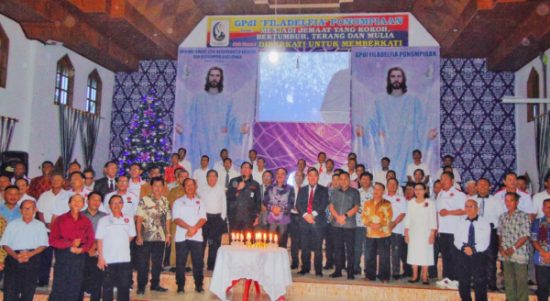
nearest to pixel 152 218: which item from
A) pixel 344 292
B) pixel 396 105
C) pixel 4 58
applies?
pixel 344 292

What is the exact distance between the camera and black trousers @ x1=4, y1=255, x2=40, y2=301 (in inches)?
234

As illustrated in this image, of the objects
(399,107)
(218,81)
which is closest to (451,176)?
(399,107)

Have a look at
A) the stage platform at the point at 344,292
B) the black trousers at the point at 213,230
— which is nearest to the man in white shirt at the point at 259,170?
the black trousers at the point at 213,230

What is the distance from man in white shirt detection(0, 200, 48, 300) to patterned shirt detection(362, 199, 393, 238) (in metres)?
4.36

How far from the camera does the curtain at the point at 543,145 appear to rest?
34.1 ft

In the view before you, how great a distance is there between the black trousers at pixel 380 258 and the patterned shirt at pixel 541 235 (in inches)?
78.6

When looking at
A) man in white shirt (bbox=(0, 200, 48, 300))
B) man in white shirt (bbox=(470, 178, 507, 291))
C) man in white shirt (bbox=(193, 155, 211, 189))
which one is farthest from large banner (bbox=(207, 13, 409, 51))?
Result: man in white shirt (bbox=(0, 200, 48, 300))

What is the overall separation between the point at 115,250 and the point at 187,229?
1.37 meters

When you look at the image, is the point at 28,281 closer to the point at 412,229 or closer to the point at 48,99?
the point at 412,229

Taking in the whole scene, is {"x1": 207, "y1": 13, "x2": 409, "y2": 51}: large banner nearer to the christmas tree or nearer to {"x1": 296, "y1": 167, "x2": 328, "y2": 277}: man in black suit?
the christmas tree

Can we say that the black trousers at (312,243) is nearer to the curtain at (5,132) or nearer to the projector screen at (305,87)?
the projector screen at (305,87)

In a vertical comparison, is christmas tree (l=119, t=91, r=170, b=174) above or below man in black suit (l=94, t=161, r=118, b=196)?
above

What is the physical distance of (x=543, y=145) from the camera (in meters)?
10.5

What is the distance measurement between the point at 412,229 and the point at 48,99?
26.9 ft
